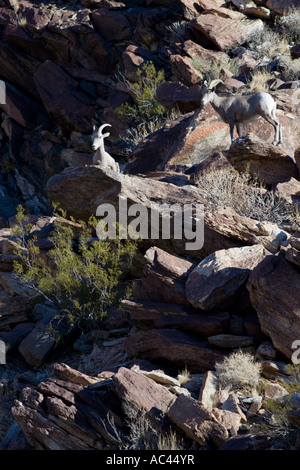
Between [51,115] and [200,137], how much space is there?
991cm

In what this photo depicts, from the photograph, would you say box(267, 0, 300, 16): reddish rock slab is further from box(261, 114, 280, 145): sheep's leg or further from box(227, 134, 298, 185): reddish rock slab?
box(227, 134, 298, 185): reddish rock slab

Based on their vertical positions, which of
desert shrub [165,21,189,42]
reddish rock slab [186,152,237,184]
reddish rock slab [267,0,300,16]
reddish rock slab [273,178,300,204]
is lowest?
reddish rock slab [273,178,300,204]

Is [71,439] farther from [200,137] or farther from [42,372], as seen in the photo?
[200,137]

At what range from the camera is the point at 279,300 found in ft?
23.2

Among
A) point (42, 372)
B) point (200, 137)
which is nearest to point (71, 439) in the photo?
point (42, 372)

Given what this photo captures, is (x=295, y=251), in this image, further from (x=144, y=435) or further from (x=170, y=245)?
(x=170, y=245)

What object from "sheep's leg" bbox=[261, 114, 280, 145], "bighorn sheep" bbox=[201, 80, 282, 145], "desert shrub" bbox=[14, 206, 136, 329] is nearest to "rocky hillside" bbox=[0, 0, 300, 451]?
"desert shrub" bbox=[14, 206, 136, 329]

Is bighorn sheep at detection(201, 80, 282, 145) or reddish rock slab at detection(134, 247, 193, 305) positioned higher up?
bighorn sheep at detection(201, 80, 282, 145)

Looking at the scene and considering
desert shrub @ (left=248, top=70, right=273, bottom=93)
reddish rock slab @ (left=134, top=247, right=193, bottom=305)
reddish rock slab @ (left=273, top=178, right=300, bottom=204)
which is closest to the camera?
reddish rock slab @ (left=134, top=247, right=193, bottom=305)

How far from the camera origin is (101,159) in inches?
463

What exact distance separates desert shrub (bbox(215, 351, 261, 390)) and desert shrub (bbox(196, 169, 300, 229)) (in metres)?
3.60

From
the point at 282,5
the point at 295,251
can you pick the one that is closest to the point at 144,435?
the point at 295,251

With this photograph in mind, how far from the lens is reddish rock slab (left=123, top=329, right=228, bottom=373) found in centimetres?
751

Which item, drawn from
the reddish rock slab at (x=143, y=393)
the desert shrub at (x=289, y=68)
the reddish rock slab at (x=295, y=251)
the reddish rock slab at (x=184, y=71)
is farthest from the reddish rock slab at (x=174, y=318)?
the reddish rock slab at (x=184, y=71)
